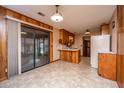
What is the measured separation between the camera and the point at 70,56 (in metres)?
6.74

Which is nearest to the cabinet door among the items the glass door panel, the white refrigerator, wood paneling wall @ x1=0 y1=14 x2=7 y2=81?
the white refrigerator

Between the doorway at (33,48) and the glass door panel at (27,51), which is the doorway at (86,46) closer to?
the doorway at (33,48)

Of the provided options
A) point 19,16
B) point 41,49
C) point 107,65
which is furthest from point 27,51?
point 107,65

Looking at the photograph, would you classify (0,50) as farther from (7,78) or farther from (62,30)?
(62,30)

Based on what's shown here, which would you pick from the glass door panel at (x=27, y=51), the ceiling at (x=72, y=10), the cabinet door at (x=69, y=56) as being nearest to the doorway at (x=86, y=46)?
the cabinet door at (x=69, y=56)

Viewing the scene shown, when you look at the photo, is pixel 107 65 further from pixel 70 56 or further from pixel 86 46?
pixel 86 46

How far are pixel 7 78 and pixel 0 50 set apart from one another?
99 cm

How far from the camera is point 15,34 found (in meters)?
3.76

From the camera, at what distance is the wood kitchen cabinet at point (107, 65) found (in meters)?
3.40

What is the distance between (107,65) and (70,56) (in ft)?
11.0

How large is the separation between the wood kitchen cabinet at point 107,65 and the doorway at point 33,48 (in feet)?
10.2

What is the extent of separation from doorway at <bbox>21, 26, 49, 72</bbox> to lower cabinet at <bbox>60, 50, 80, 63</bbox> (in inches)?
60.6

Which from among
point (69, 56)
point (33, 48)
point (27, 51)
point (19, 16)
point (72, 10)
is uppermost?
point (72, 10)

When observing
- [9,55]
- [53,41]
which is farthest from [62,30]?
[9,55]
